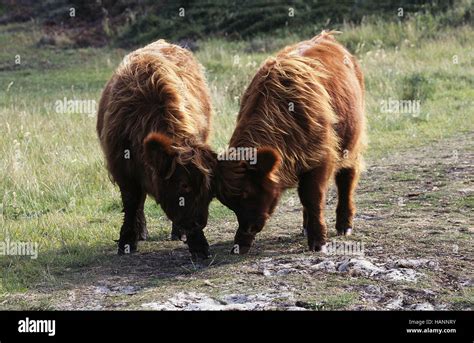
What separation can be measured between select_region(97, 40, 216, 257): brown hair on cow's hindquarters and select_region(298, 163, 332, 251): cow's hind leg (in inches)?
36.8

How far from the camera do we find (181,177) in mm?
6016

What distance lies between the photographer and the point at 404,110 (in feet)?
45.7

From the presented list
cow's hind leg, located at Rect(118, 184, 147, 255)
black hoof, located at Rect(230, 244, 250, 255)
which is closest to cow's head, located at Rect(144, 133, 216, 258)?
black hoof, located at Rect(230, 244, 250, 255)

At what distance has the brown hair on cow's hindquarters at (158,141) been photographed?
6020mm

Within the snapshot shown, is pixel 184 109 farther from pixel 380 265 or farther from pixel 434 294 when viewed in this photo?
pixel 434 294

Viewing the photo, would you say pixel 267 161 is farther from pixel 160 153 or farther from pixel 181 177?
pixel 160 153

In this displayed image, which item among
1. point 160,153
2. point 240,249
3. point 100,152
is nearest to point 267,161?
point 160,153

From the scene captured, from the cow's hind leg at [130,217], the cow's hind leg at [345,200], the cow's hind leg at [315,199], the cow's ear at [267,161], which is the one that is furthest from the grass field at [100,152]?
the cow's ear at [267,161]

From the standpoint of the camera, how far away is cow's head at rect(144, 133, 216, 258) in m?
5.96

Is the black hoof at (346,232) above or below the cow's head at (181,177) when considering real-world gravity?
below

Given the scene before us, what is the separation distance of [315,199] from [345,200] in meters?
0.89

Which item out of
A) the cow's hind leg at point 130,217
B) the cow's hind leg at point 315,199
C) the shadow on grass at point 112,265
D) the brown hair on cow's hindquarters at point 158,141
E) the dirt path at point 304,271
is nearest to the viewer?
the dirt path at point 304,271

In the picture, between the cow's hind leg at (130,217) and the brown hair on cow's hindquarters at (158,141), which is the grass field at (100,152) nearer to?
the cow's hind leg at (130,217)
